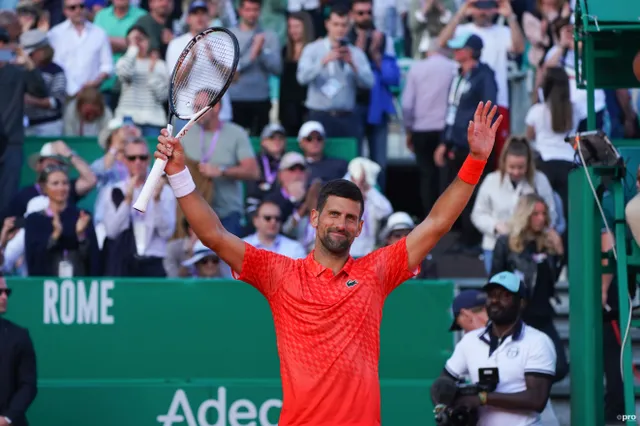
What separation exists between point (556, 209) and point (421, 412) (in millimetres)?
3386

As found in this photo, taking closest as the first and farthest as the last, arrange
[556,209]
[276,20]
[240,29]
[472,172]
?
1. [472,172]
2. [556,209]
3. [240,29]
4. [276,20]

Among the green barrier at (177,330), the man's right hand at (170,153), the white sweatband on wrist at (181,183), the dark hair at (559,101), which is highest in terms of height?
the dark hair at (559,101)

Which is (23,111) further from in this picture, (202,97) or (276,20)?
(202,97)

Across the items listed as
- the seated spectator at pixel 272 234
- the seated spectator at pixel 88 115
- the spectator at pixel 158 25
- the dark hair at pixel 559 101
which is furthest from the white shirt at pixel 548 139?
the seated spectator at pixel 88 115

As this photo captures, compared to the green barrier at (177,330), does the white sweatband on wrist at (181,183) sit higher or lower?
higher

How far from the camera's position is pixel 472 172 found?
6266 millimetres

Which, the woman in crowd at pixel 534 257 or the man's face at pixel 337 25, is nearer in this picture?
the woman in crowd at pixel 534 257

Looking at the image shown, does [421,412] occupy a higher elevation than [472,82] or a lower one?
lower

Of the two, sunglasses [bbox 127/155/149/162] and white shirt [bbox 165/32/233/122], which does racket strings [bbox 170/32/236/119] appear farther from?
white shirt [bbox 165/32/233/122]

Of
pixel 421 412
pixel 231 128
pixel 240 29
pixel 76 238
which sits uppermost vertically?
pixel 240 29

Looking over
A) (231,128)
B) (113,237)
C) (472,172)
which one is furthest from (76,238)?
(472,172)

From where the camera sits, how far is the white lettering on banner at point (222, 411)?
33.2 ft

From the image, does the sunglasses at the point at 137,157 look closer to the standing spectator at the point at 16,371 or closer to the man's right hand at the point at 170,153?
the standing spectator at the point at 16,371

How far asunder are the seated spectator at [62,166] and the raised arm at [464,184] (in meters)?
6.81
